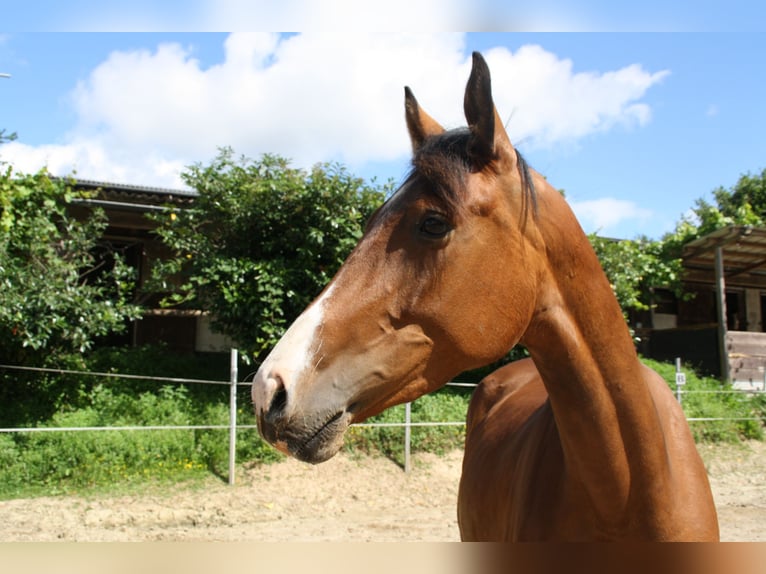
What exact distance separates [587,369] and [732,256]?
1470cm

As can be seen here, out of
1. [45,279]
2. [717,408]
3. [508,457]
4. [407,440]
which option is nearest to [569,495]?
[508,457]

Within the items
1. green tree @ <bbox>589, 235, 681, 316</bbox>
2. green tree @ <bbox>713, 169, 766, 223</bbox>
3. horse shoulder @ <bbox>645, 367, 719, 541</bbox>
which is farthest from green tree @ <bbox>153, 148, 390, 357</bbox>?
green tree @ <bbox>713, 169, 766, 223</bbox>

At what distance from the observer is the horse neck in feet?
5.59

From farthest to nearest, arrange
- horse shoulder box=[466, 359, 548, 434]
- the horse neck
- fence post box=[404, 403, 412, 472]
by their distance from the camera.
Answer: fence post box=[404, 403, 412, 472]
horse shoulder box=[466, 359, 548, 434]
the horse neck

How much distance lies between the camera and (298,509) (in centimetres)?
713

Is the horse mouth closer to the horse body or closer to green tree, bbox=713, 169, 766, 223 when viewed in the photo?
the horse body

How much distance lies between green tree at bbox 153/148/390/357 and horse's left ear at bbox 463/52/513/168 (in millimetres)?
7051

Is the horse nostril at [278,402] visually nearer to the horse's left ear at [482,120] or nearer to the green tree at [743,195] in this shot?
the horse's left ear at [482,120]

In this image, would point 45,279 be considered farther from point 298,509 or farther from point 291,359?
point 291,359

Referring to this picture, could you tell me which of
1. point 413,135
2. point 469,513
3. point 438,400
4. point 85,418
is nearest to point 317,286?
point 438,400

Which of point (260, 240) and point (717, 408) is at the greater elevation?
point (260, 240)

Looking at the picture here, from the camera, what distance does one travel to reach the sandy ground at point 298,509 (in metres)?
6.17

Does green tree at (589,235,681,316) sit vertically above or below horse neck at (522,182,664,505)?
above

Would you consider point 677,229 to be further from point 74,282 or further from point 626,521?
point 626,521
